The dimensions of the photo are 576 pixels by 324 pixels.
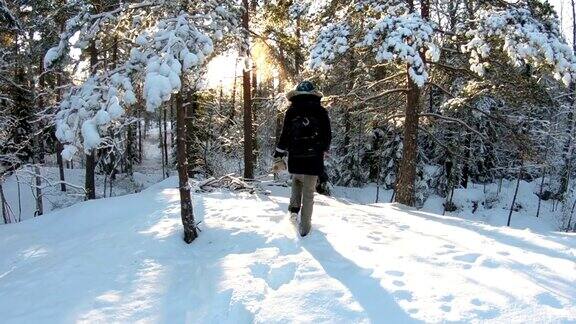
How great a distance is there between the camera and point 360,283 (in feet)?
15.1

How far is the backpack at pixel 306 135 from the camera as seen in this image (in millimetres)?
6316

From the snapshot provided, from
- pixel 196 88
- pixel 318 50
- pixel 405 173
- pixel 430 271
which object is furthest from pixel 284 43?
pixel 430 271

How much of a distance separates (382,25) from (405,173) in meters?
3.80

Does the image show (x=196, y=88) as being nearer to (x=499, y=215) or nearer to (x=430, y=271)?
(x=430, y=271)

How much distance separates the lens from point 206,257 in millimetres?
5805

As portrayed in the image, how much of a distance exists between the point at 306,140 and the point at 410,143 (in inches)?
174

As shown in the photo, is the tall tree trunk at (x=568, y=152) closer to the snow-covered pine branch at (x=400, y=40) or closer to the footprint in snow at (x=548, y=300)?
the snow-covered pine branch at (x=400, y=40)

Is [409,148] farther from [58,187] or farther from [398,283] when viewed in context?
[58,187]

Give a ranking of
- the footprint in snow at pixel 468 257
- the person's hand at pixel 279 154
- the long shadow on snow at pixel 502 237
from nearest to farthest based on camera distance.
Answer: the footprint in snow at pixel 468 257
the long shadow on snow at pixel 502 237
the person's hand at pixel 279 154

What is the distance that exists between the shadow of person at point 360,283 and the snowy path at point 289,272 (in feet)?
0.04

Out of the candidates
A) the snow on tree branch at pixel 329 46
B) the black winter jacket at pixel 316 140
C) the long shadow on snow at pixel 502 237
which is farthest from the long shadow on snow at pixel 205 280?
the snow on tree branch at pixel 329 46

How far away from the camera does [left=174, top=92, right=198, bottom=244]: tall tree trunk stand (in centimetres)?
621

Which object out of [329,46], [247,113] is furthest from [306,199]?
[247,113]

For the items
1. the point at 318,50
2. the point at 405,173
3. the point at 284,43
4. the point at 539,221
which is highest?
the point at 284,43
